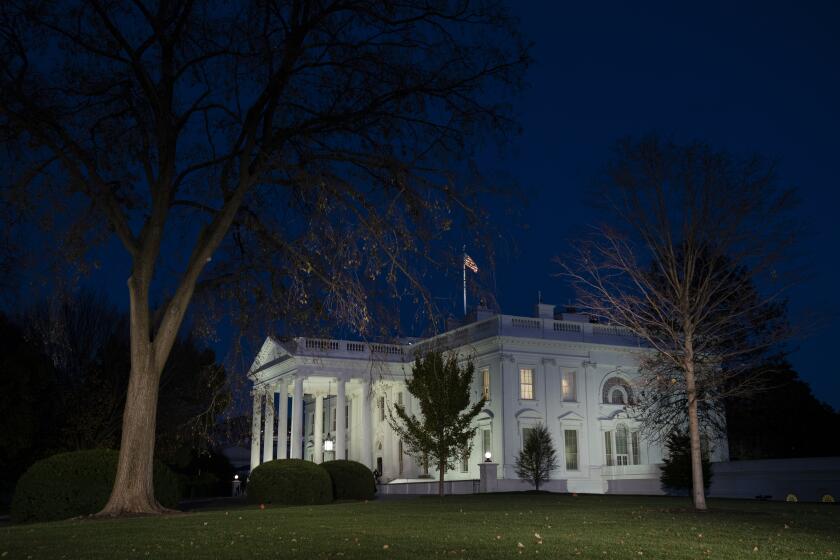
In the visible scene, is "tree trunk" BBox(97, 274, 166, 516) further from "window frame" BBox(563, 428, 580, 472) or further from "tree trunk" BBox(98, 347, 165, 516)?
"window frame" BBox(563, 428, 580, 472)

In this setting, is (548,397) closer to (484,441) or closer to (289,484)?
(484,441)

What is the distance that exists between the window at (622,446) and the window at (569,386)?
350 centimetres

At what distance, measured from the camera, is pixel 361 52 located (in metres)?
15.6

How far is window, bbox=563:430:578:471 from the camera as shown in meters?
48.0

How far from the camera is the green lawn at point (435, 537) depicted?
9789 mm

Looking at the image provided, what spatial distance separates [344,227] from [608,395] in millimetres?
39167

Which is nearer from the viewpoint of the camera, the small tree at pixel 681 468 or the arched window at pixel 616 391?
the small tree at pixel 681 468

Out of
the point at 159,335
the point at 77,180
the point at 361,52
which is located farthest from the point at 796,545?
the point at 77,180

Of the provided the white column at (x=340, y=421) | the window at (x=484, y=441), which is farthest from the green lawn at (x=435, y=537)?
the white column at (x=340, y=421)

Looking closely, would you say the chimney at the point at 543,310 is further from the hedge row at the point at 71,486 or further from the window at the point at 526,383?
the hedge row at the point at 71,486

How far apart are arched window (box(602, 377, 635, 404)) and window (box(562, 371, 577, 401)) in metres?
2.19

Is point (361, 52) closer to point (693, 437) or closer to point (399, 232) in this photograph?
point (399, 232)

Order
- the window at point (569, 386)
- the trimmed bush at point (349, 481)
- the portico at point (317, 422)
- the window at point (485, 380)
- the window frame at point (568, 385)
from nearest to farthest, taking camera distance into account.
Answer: the trimmed bush at point (349, 481), the window at point (485, 380), the window frame at point (568, 385), the window at point (569, 386), the portico at point (317, 422)

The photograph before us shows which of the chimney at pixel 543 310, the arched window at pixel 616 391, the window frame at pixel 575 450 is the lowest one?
the window frame at pixel 575 450
